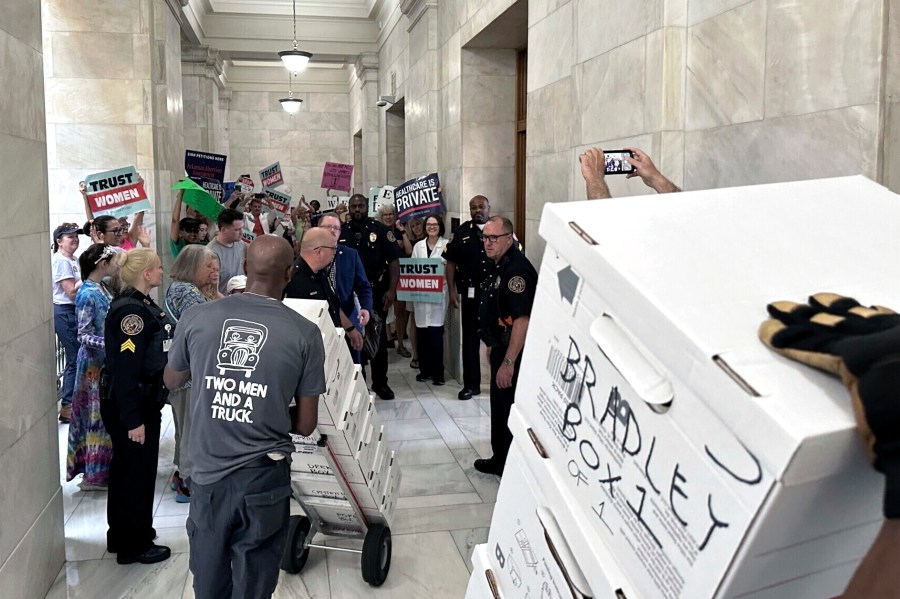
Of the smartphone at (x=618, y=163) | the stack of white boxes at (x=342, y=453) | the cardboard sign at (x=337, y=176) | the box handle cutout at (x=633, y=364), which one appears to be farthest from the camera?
the cardboard sign at (x=337, y=176)

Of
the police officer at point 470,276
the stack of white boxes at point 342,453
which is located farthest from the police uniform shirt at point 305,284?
the police officer at point 470,276

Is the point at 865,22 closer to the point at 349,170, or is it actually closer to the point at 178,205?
the point at 178,205

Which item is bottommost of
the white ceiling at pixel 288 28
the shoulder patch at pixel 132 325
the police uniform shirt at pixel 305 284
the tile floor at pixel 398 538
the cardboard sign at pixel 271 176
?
the tile floor at pixel 398 538

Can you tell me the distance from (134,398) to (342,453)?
45.6 inches

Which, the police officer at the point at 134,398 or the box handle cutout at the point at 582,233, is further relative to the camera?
the police officer at the point at 134,398

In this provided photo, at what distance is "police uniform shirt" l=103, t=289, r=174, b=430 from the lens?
381 centimetres

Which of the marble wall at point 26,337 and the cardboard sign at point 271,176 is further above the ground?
the cardboard sign at point 271,176

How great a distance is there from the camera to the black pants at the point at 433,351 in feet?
27.8

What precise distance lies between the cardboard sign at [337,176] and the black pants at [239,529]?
11385 mm

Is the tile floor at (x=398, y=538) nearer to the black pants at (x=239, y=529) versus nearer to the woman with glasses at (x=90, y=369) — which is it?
the woman with glasses at (x=90, y=369)

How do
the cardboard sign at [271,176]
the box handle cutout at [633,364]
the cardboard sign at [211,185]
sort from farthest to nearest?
the cardboard sign at [271,176] < the cardboard sign at [211,185] < the box handle cutout at [633,364]

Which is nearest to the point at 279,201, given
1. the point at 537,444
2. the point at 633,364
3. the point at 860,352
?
the point at 537,444

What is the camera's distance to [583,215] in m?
1.34

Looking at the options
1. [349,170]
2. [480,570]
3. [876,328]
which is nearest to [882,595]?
[876,328]
